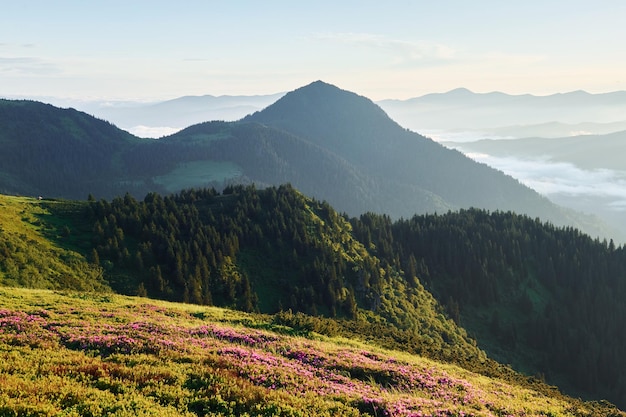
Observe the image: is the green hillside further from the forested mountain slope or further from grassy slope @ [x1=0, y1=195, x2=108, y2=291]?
the forested mountain slope

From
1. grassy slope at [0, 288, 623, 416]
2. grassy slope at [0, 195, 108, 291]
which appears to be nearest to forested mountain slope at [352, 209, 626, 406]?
grassy slope at [0, 195, 108, 291]

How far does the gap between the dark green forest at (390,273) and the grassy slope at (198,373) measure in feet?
53.4

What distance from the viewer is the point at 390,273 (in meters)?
118

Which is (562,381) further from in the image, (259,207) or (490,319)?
(259,207)

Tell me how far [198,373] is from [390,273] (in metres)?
100

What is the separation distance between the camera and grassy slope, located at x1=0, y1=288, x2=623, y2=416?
58.7 feet

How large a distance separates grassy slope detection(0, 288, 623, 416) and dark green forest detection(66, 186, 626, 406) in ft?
53.4

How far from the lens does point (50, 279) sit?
58.2 metres

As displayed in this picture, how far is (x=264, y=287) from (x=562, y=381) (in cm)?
10377

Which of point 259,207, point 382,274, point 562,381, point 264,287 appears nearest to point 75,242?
point 264,287

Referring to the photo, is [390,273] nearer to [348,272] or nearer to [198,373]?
[348,272]

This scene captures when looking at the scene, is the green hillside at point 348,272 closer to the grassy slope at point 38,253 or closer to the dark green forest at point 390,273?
the grassy slope at point 38,253

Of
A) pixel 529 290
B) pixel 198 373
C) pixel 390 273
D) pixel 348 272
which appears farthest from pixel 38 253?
pixel 529 290

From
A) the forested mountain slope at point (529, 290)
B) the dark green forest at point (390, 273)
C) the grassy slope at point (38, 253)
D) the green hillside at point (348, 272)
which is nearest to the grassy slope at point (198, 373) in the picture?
the green hillside at point (348, 272)
